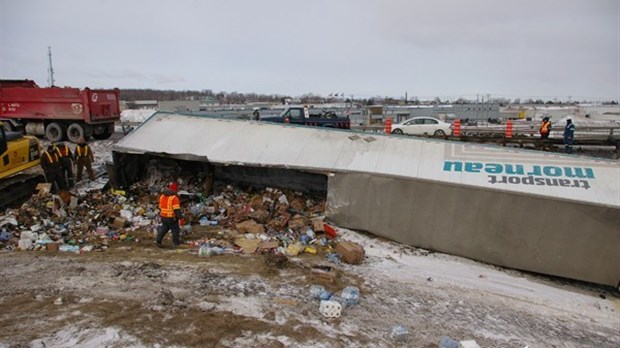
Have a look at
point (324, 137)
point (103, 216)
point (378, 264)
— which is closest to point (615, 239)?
point (378, 264)

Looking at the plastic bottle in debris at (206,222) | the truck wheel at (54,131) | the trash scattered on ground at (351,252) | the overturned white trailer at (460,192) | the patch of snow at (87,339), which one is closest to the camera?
the patch of snow at (87,339)

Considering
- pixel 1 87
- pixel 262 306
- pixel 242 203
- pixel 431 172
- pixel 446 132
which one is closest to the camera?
pixel 262 306

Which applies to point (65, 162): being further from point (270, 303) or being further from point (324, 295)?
point (324, 295)

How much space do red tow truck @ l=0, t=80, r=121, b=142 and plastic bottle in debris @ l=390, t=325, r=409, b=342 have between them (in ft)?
51.8

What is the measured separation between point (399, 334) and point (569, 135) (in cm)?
1487

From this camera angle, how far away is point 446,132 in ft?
71.6

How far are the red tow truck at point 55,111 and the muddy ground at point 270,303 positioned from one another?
11069mm

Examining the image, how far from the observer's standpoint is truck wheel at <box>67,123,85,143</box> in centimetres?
1711

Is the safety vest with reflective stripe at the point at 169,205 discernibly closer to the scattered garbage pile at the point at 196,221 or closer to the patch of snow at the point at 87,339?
the scattered garbage pile at the point at 196,221

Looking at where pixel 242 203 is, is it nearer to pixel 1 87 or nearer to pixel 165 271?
pixel 165 271

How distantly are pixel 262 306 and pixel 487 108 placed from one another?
123ft

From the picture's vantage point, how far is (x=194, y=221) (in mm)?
9406

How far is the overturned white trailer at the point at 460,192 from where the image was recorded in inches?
295

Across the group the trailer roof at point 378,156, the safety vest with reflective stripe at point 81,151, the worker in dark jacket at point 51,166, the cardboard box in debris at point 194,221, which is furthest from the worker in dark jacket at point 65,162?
the trailer roof at point 378,156
